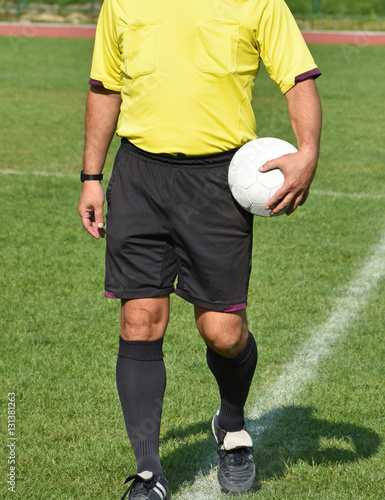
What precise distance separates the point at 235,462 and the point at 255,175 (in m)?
1.14

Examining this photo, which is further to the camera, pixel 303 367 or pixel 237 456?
pixel 303 367

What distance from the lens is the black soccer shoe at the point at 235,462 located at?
127 inches

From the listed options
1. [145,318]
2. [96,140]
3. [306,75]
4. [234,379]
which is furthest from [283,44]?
[234,379]

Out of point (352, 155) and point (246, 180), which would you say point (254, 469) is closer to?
point (246, 180)

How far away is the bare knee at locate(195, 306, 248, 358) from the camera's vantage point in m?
3.12

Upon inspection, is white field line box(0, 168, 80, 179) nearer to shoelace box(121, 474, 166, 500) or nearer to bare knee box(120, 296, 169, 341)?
bare knee box(120, 296, 169, 341)

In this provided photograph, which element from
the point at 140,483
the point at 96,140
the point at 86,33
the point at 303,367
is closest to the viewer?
the point at 140,483

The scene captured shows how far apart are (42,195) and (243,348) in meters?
4.85

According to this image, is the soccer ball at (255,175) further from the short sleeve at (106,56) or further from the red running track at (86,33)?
the red running track at (86,33)

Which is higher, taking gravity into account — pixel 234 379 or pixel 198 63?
pixel 198 63

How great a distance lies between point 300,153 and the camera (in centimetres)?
292

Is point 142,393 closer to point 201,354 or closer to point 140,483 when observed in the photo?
point 140,483

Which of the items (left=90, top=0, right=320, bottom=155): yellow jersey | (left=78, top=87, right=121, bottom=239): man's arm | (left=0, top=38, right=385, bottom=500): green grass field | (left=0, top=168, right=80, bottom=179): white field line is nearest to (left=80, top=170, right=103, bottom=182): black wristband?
(left=78, top=87, right=121, bottom=239): man's arm

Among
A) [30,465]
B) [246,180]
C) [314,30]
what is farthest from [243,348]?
[314,30]
